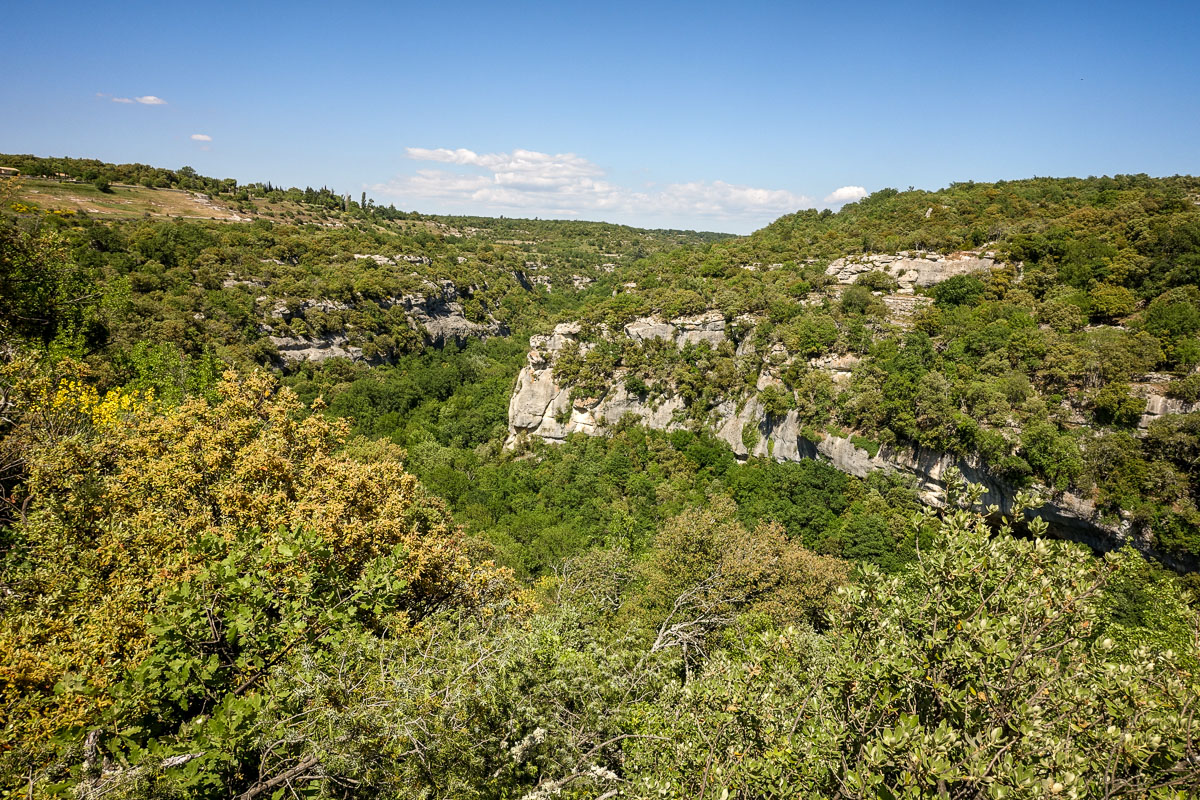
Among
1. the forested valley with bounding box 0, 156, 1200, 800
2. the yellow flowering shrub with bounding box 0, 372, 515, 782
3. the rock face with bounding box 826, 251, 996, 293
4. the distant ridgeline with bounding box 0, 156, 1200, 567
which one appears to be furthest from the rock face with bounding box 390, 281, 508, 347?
the yellow flowering shrub with bounding box 0, 372, 515, 782

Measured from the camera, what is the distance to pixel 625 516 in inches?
1476

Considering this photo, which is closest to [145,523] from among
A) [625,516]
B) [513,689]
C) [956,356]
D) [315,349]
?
[513,689]

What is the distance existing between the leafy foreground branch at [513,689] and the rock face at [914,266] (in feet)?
161

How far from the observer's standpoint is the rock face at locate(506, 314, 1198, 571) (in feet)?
93.6

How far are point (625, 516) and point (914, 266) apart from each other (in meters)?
38.9

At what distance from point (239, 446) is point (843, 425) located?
119ft

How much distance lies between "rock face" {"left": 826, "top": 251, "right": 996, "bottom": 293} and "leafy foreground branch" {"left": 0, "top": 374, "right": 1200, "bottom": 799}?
49.0 m

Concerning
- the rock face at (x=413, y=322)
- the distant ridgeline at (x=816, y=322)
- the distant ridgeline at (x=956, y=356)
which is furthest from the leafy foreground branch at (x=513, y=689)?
the rock face at (x=413, y=322)

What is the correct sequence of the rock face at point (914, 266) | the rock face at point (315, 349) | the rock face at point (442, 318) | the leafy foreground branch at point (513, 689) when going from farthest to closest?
the rock face at point (442, 318) < the rock face at point (315, 349) < the rock face at point (914, 266) < the leafy foreground branch at point (513, 689)

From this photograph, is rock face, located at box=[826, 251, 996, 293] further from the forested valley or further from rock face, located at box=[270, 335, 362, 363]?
rock face, located at box=[270, 335, 362, 363]

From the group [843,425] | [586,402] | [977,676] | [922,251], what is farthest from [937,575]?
[922,251]

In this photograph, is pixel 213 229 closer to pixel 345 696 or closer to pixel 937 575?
pixel 345 696

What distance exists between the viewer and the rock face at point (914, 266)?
49.6 metres

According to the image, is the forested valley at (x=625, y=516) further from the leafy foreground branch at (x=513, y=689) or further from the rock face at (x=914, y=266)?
the rock face at (x=914, y=266)
